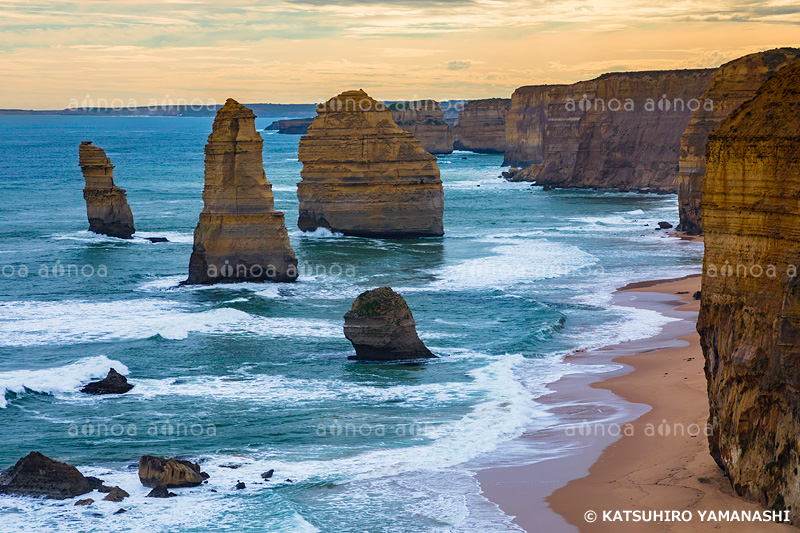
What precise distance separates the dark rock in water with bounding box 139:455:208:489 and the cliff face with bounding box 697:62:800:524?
29.6 ft

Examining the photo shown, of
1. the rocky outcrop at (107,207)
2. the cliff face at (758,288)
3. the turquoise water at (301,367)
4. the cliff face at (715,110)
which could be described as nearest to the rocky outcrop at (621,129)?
the cliff face at (715,110)

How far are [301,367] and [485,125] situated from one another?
Answer: 155715mm

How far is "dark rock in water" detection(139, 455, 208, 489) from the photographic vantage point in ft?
56.6

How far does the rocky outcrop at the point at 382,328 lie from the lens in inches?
1056

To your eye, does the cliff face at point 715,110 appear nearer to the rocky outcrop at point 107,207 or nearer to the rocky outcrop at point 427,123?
the rocky outcrop at point 107,207

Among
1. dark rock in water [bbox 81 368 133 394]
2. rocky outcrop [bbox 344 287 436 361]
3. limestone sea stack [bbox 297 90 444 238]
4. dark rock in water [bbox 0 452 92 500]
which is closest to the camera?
dark rock in water [bbox 0 452 92 500]

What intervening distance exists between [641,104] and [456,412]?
77482mm

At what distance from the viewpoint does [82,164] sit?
52.7 metres

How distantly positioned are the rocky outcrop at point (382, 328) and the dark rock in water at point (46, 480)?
36.3ft

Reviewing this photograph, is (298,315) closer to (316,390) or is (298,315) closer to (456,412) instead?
(316,390)

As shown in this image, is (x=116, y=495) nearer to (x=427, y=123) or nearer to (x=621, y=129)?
(x=621, y=129)

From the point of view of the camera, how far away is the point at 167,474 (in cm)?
1730

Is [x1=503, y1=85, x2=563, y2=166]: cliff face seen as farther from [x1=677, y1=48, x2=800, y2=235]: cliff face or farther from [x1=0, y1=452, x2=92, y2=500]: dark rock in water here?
[x1=0, y1=452, x2=92, y2=500]: dark rock in water

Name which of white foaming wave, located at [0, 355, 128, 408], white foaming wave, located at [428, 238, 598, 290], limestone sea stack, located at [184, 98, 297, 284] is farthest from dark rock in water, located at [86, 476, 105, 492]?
white foaming wave, located at [428, 238, 598, 290]
